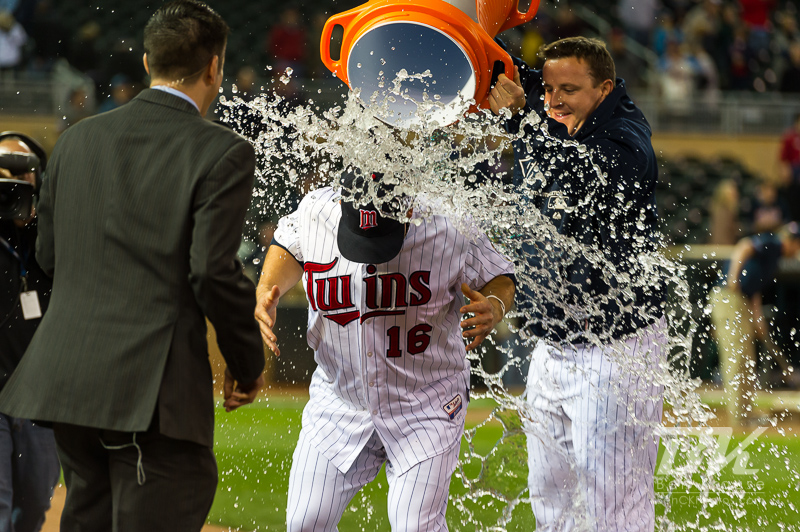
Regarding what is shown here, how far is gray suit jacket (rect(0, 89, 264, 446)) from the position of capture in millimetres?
1999

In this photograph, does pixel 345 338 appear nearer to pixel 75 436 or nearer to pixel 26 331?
pixel 75 436

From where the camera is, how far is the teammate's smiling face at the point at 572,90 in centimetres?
326

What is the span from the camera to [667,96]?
41.2 feet

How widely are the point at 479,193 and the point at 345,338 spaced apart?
69cm

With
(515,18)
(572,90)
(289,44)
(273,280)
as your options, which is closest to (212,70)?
(273,280)

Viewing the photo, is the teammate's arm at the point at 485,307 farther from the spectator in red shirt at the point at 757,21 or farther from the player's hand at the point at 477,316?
the spectator in red shirt at the point at 757,21

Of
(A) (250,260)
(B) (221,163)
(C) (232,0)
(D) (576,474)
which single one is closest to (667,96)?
(C) (232,0)

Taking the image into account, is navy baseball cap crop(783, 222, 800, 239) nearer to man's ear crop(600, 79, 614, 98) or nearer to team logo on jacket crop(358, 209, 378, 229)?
man's ear crop(600, 79, 614, 98)

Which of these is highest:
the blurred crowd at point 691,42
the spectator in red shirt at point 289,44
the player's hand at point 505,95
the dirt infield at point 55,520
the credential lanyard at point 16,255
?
the blurred crowd at point 691,42

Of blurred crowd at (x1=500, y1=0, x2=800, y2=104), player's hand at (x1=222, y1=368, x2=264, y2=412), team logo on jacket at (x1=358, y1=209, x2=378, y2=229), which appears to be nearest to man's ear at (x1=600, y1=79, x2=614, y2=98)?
team logo on jacket at (x1=358, y1=209, x2=378, y2=229)

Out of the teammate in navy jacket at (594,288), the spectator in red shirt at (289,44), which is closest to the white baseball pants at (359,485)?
the teammate in navy jacket at (594,288)

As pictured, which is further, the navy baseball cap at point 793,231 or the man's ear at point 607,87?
the navy baseball cap at point 793,231

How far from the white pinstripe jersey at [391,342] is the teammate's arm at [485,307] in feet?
0.17

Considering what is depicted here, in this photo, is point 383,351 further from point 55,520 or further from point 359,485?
point 55,520
